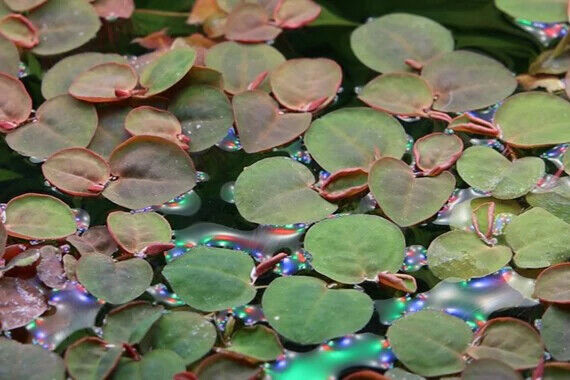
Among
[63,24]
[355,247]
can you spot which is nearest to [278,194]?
[355,247]

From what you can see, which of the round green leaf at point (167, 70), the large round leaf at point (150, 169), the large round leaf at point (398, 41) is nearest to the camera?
the large round leaf at point (150, 169)

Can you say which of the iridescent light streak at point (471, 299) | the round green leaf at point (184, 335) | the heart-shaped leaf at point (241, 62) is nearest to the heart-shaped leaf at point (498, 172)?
the iridescent light streak at point (471, 299)

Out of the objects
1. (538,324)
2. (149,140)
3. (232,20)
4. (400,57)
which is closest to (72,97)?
(149,140)

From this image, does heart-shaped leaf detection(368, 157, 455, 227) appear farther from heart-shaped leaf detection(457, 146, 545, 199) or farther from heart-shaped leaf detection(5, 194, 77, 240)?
heart-shaped leaf detection(5, 194, 77, 240)

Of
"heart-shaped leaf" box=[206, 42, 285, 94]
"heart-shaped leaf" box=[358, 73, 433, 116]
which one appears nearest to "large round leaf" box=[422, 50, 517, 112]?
"heart-shaped leaf" box=[358, 73, 433, 116]

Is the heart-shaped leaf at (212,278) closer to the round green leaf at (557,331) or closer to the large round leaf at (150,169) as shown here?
the large round leaf at (150,169)

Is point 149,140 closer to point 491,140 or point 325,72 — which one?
point 325,72
